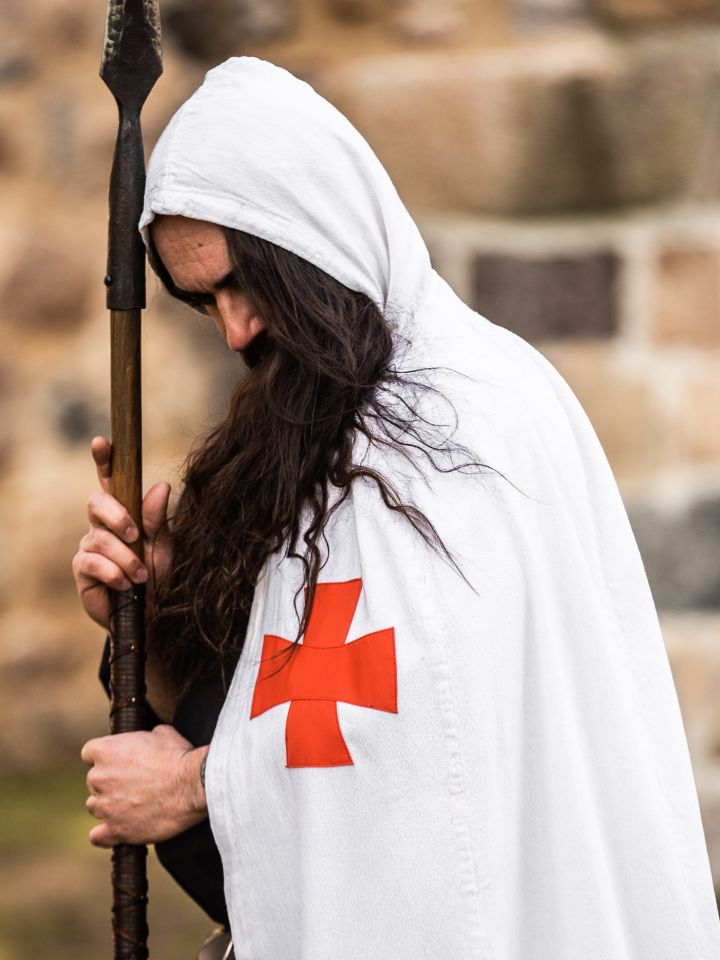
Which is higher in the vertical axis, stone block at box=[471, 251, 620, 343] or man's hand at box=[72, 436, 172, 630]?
stone block at box=[471, 251, 620, 343]

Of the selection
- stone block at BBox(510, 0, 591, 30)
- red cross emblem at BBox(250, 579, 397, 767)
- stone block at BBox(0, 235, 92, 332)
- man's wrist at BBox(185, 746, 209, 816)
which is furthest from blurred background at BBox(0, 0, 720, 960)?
red cross emblem at BBox(250, 579, 397, 767)

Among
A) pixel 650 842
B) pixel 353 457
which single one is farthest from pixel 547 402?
pixel 650 842

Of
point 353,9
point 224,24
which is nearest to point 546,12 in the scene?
point 353,9

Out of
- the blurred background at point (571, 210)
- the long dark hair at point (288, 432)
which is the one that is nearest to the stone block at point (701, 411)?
the blurred background at point (571, 210)

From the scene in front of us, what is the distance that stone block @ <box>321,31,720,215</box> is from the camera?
2.86m

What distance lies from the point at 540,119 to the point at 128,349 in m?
1.36

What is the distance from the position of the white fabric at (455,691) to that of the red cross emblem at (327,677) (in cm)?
2

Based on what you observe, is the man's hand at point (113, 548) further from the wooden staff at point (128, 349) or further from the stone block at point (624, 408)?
the stone block at point (624, 408)

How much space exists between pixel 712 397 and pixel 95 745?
1.73 metres

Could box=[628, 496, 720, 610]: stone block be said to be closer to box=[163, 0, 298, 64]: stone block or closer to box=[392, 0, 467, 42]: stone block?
box=[392, 0, 467, 42]: stone block

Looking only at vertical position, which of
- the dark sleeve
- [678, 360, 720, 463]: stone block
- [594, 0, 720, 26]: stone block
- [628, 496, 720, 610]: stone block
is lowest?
the dark sleeve

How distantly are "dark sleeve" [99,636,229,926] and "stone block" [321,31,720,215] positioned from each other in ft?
4.73

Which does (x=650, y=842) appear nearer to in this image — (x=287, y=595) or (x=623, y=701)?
(x=623, y=701)

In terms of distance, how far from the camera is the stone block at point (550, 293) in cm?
296
